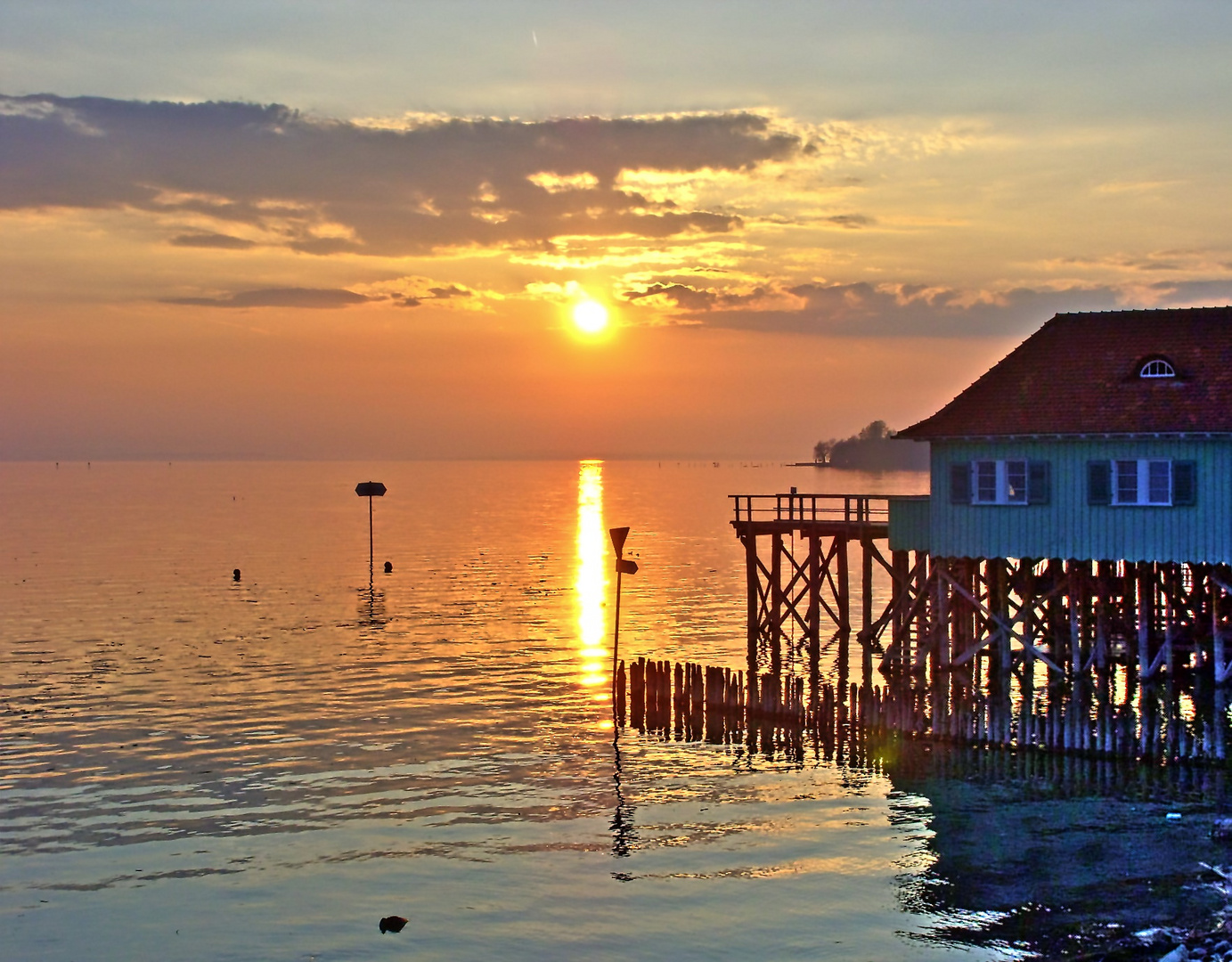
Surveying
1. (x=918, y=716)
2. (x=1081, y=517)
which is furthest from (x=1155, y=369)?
(x=918, y=716)

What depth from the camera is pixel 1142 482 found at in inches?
1315

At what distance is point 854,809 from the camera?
30484 mm

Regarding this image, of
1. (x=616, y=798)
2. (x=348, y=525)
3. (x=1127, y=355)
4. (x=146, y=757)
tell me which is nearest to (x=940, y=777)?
(x=616, y=798)

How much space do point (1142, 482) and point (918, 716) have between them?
28.1 ft

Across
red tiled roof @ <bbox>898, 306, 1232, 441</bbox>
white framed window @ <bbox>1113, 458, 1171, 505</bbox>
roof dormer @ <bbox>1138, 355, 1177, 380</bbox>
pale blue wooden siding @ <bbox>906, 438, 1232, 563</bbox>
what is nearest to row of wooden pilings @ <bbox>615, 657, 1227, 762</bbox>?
pale blue wooden siding @ <bbox>906, 438, 1232, 563</bbox>

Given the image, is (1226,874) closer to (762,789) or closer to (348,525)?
(762,789)

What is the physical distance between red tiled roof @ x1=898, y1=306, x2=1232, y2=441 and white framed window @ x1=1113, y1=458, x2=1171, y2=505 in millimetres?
898

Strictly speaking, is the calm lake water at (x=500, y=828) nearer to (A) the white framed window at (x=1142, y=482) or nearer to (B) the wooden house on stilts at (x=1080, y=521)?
(B) the wooden house on stilts at (x=1080, y=521)

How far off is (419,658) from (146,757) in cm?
1929

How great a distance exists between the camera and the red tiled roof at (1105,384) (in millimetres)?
33625

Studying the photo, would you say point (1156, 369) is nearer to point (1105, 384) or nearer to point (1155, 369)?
point (1155, 369)

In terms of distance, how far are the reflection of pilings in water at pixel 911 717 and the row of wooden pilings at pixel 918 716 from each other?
0.09ft

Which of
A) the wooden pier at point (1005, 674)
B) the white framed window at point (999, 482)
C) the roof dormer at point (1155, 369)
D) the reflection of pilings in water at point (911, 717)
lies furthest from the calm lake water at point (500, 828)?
the roof dormer at point (1155, 369)

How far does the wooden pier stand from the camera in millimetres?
33031
